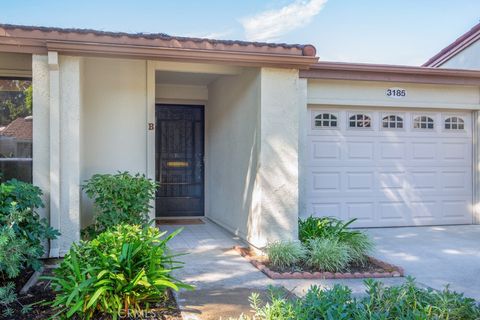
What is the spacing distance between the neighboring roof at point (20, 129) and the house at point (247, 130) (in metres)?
0.53

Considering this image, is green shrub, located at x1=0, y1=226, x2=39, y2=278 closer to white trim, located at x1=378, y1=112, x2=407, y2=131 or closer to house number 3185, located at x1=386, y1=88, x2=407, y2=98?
white trim, located at x1=378, y1=112, x2=407, y2=131

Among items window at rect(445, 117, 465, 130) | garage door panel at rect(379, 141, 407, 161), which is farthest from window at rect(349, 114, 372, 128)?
window at rect(445, 117, 465, 130)

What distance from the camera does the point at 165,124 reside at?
959cm

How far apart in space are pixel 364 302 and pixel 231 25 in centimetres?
1285

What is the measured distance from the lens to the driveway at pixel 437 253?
527cm

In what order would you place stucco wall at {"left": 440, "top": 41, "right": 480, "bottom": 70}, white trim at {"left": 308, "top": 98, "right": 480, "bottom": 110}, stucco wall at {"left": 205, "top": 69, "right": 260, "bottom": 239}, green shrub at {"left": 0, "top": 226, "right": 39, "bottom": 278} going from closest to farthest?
1. green shrub at {"left": 0, "top": 226, "right": 39, "bottom": 278}
2. stucco wall at {"left": 205, "top": 69, "right": 260, "bottom": 239}
3. white trim at {"left": 308, "top": 98, "right": 480, "bottom": 110}
4. stucco wall at {"left": 440, "top": 41, "right": 480, "bottom": 70}

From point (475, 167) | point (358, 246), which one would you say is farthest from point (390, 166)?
point (358, 246)

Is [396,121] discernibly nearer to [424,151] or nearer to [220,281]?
[424,151]

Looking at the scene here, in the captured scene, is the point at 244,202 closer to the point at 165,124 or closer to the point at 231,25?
the point at 165,124

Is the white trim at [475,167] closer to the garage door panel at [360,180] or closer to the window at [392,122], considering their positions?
the window at [392,122]

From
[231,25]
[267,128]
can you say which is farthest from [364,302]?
[231,25]

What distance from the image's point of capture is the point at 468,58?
1085 cm

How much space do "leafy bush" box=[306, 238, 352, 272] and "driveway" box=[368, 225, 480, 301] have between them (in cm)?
80

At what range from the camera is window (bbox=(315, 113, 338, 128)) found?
842 centimetres
